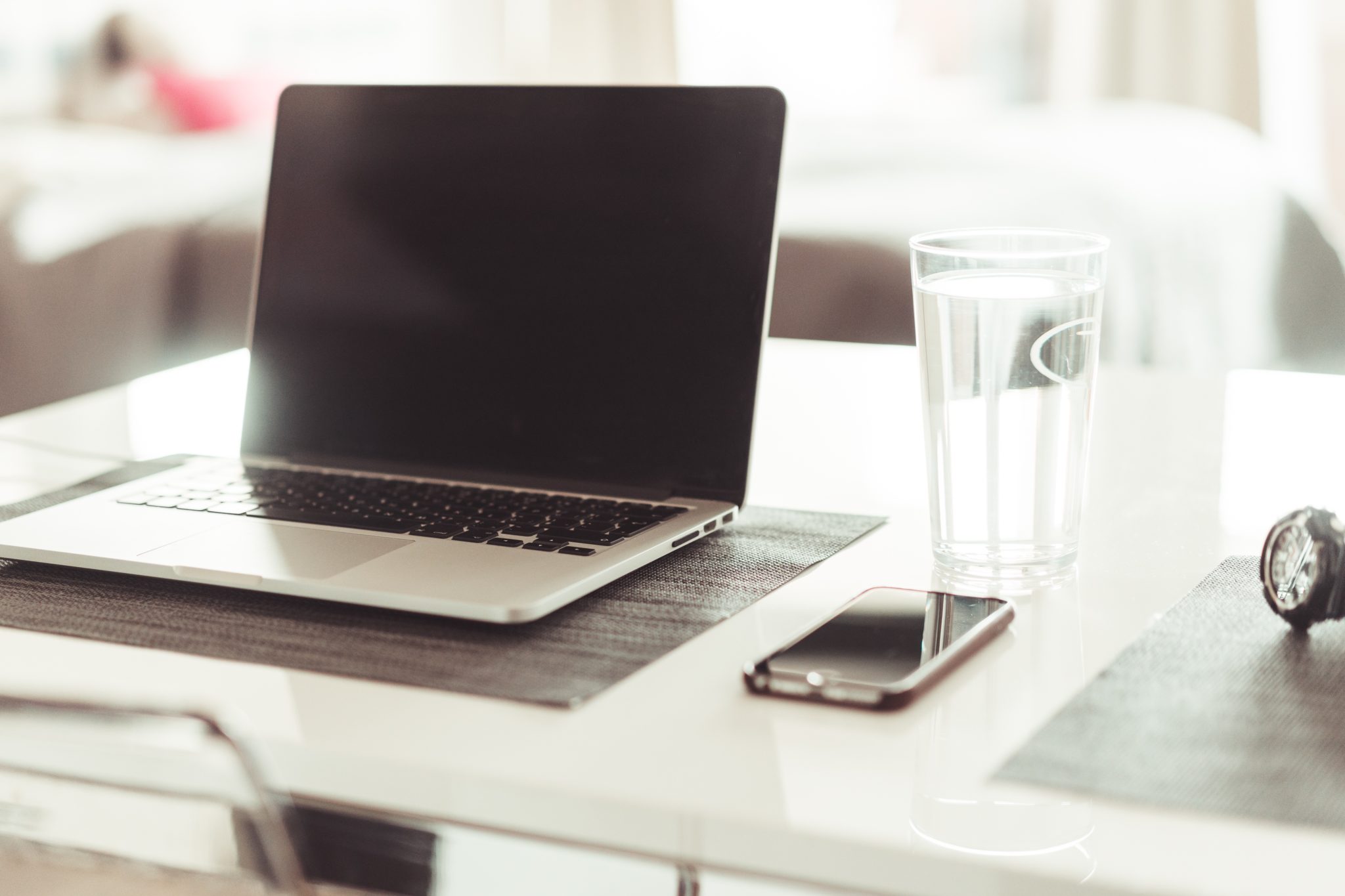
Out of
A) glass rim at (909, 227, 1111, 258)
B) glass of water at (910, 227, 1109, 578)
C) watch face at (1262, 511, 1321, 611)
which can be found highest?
glass rim at (909, 227, 1111, 258)

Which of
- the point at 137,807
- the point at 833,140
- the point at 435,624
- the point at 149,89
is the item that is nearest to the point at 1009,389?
the point at 435,624

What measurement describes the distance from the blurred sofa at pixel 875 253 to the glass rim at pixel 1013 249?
1190mm

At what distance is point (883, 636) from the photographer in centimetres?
55

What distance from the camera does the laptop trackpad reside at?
0.64 meters

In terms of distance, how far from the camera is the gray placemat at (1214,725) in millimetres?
415

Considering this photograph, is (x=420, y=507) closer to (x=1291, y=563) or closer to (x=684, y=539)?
(x=684, y=539)

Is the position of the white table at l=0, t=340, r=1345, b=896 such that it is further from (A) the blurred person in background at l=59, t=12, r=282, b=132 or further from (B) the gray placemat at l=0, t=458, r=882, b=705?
(A) the blurred person in background at l=59, t=12, r=282, b=132

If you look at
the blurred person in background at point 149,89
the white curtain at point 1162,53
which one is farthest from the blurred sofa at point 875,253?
the white curtain at point 1162,53

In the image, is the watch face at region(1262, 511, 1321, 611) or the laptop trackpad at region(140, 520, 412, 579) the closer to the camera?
the watch face at region(1262, 511, 1321, 611)

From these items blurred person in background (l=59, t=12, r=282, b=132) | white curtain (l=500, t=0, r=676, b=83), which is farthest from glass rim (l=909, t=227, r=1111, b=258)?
white curtain (l=500, t=0, r=676, b=83)

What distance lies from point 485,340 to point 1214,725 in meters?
0.50


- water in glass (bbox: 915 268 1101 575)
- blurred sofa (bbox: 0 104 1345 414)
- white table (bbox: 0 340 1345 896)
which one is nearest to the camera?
white table (bbox: 0 340 1345 896)

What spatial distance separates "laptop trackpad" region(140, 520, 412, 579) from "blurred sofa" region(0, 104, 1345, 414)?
1253 mm

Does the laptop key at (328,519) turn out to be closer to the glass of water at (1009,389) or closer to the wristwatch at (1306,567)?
the glass of water at (1009,389)
